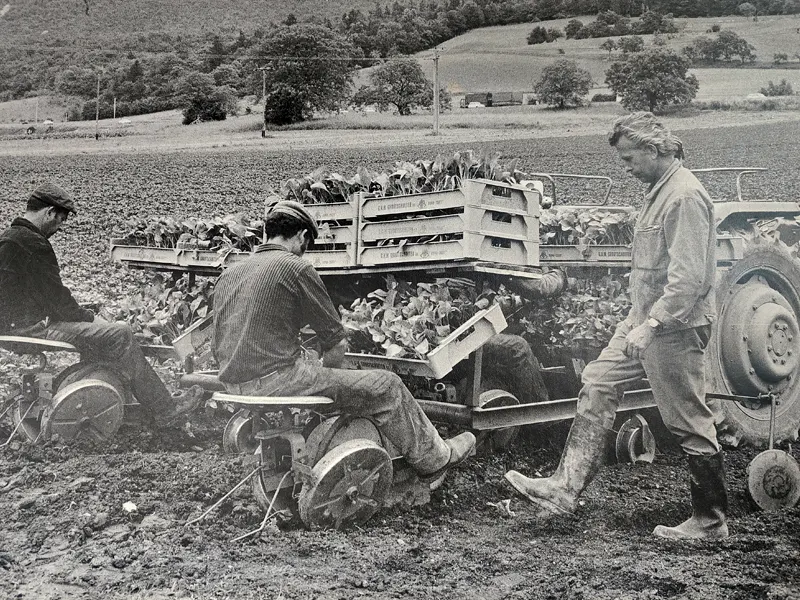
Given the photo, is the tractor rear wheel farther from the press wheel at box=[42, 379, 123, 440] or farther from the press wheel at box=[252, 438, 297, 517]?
the press wheel at box=[42, 379, 123, 440]

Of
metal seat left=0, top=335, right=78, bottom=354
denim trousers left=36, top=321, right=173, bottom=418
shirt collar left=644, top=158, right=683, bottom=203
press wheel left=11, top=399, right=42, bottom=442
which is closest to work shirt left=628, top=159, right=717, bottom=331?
shirt collar left=644, top=158, right=683, bottom=203

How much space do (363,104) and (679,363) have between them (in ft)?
7.80

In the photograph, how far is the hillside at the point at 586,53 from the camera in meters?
4.09

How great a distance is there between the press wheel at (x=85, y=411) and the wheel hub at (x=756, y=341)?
3.33m

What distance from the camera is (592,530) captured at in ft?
10.8

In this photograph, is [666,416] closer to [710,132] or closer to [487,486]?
[487,486]

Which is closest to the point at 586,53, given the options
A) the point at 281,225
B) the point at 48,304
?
the point at 281,225

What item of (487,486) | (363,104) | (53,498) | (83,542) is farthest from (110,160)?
(487,486)

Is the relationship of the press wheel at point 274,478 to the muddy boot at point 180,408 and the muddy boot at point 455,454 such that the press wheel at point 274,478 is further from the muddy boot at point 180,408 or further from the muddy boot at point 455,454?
the muddy boot at point 180,408

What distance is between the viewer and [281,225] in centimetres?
334

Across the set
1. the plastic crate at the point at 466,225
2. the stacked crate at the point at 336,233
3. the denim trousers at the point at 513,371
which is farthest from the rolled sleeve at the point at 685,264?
the stacked crate at the point at 336,233

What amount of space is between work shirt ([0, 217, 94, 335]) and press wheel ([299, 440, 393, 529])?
6.95ft

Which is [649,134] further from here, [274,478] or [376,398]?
[274,478]

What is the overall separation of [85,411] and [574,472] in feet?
8.87
